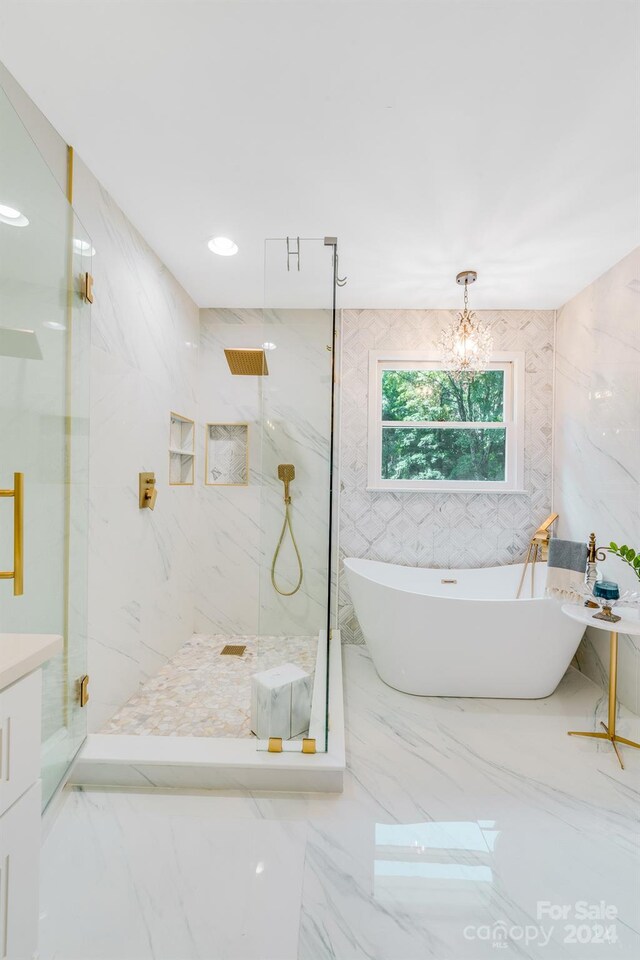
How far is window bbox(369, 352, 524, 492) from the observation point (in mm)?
3191

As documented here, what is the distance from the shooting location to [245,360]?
2736mm

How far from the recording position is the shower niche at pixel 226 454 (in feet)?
10.8

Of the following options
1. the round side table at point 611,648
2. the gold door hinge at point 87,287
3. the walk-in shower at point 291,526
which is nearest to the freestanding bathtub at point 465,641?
the round side table at point 611,648

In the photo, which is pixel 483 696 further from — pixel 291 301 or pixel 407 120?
pixel 407 120

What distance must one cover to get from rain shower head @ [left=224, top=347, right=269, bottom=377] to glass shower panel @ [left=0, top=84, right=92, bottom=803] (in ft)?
3.38

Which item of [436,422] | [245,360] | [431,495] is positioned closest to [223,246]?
[245,360]

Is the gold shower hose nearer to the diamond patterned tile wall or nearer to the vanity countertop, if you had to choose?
the vanity countertop

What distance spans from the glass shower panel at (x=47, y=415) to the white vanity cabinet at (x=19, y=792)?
49cm

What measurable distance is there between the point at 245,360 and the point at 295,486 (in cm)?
134

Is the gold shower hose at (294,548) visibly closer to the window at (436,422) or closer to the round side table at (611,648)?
the round side table at (611,648)

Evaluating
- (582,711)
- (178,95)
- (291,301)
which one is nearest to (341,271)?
(291,301)

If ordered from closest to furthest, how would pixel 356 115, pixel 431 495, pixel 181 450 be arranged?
pixel 356 115, pixel 181 450, pixel 431 495

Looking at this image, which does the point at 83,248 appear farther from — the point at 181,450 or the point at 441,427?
the point at 441,427

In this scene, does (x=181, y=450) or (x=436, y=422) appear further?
(x=436, y=422)
